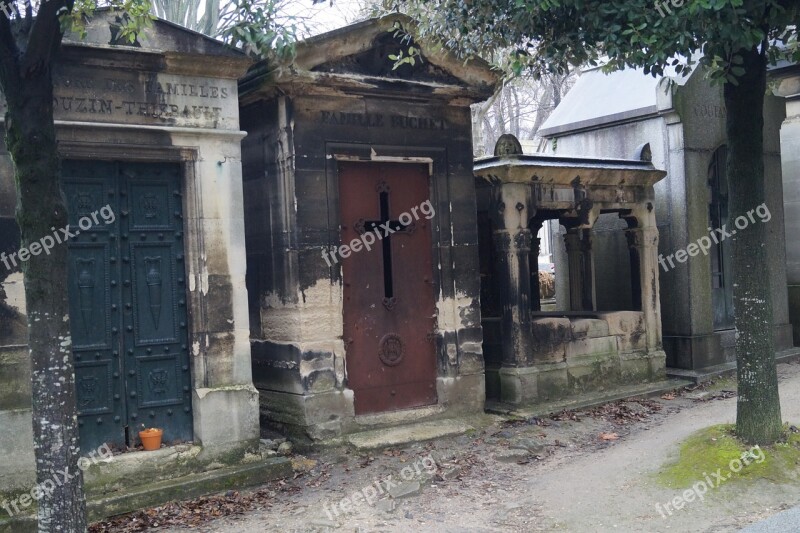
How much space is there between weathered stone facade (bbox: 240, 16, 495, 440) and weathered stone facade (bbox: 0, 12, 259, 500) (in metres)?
0.76

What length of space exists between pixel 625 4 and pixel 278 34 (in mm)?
2766

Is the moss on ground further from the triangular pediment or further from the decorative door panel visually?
the triangular pediment

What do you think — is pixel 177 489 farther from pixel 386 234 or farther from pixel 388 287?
pixel 386 234

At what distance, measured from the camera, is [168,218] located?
23.4 ft

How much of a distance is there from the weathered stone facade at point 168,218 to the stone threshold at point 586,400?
3.25 m

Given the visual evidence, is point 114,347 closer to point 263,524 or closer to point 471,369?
point 263,524

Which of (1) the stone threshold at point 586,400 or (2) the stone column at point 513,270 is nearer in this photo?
(1) the stone threshold at point 586,400

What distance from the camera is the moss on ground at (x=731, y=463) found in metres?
6.74

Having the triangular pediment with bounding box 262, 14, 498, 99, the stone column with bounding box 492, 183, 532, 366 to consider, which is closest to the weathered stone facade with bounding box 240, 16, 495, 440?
the triangular pediment with bounding box 262, 14, 498, 99

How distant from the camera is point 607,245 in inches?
504

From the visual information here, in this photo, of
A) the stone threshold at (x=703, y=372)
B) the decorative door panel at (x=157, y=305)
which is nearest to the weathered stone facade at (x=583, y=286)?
the stone threshold at (x=703, y=372)

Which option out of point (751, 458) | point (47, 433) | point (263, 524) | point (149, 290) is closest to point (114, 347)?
point (149, 290)

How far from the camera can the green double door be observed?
669cm

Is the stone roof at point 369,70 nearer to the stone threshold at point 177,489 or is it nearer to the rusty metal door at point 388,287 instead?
the rusty metal door at point 388,287
